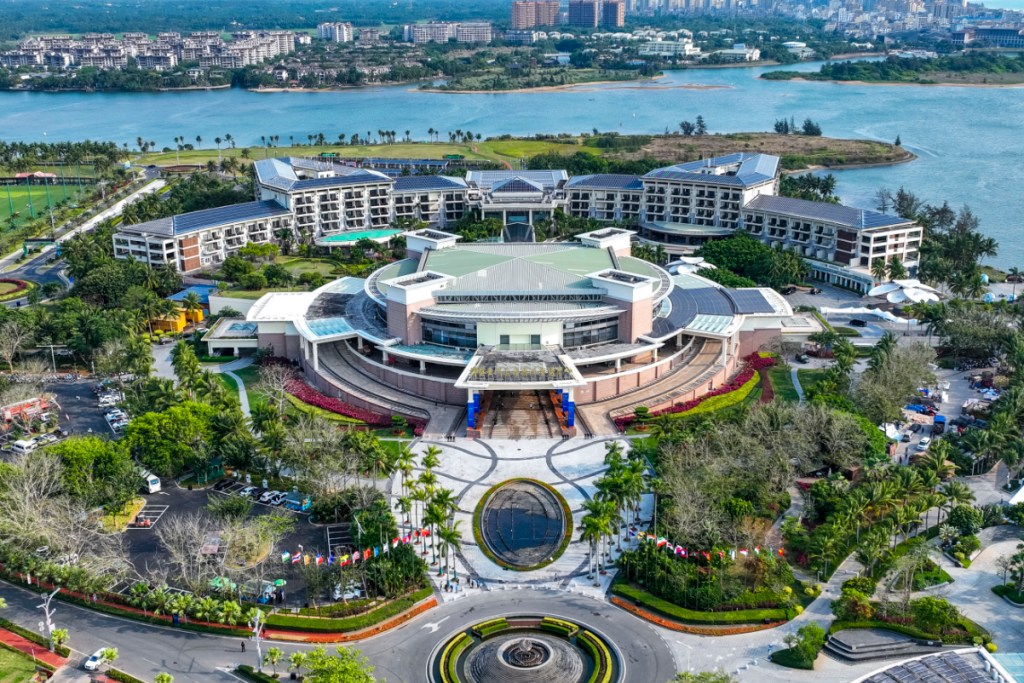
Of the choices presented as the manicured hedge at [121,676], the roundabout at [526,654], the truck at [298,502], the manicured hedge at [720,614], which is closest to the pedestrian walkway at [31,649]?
the manicured hedge at [121,676]

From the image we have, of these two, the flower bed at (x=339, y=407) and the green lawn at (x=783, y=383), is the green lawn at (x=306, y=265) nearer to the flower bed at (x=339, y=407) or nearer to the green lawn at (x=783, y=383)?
the flower bed at (x=339, y=407)

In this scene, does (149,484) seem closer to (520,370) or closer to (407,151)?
(520,370)

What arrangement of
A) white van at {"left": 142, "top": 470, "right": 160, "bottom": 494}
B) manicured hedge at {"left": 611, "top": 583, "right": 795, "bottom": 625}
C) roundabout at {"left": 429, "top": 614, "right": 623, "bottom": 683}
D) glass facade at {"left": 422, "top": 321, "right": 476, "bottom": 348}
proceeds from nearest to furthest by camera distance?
roundabout at {"left": 429, "top": 614, "right": 623, "bottom": 683} → manicured hedge at {"left": 611, "top": 583, "right": 795, "bottom": 625} → white van at {"left": 142, "top": 470, "right": 160, "bottom": 494} → glass facade at {"left": 422, "top": 321, "right": 476, "bottom": 348}

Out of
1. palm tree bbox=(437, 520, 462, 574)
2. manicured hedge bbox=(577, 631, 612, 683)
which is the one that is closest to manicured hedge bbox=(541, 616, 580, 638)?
manicured hedge bbox=(577, 631, 612, 683)

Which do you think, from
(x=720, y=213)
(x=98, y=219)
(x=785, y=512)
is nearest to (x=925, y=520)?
(x=785, y=512)

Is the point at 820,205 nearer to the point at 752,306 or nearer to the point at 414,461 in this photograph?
the point at 752,306

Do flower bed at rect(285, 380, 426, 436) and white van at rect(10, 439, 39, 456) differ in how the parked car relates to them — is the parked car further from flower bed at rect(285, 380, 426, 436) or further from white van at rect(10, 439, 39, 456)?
flower bed at rect(285, 380, 426, 436)

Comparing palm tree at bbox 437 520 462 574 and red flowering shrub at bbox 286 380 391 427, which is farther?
red flowering shrub at bbox 286 380 391 427
